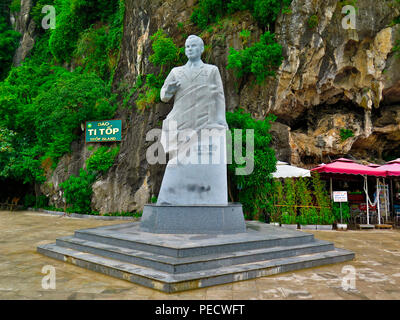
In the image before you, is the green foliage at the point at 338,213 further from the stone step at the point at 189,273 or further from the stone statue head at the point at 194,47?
the stone statue head at the point at 194,47

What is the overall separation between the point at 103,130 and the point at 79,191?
117 inches

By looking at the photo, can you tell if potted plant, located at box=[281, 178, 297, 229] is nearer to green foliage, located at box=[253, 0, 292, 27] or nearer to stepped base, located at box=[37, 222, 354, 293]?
stepped base, located at box=[37, 222, 354, 293]

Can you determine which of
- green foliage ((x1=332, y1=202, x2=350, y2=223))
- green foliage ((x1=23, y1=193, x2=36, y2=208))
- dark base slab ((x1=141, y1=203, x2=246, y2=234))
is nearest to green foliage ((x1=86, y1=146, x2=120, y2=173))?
green foliage ((x1=23, y1=193, x2=36, y2=208))

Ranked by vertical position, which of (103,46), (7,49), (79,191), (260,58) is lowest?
(79,191)

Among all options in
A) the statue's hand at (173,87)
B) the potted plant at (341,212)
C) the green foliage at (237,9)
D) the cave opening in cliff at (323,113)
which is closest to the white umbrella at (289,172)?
the potted plant at (341,212)

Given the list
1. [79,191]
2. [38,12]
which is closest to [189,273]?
[79,191]

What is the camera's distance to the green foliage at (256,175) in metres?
10.8

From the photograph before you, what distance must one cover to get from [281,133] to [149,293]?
36.1ft

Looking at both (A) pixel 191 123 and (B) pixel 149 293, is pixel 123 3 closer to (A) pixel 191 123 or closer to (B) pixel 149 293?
(A) pixel 191 123

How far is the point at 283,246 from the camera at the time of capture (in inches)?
203

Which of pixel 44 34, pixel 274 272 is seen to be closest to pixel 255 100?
pixel 274 272

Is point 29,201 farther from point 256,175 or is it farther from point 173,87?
point 173,87

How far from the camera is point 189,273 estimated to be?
→ 381 centimetres
